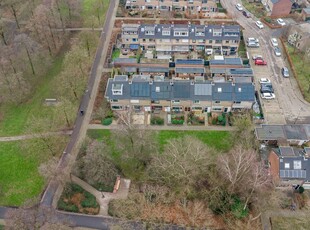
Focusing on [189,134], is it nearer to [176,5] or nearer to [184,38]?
[184,38]

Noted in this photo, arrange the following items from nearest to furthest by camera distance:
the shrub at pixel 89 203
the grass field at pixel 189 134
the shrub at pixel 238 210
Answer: the shrub at pixel 238 210
the shrub at pixel 89 203
the grass field at pixel 189 134

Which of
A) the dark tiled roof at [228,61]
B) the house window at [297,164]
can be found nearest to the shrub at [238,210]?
the house window at [297,164]

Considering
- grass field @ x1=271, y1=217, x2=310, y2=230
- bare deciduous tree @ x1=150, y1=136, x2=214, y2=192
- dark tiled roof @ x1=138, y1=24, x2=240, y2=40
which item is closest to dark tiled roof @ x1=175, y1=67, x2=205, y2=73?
dark tiled roof @ x1=138, y1=24, x2=240, y2=40

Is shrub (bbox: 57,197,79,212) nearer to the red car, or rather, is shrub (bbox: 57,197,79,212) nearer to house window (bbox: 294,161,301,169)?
house window (bbox: 294,161,301,169)

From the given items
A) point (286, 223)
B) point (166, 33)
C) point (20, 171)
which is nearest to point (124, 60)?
point (166, 33)

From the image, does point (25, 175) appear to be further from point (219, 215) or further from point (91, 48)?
point (91, 48)

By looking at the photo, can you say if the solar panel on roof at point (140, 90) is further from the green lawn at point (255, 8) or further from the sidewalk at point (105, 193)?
the green lawn at point (255, 8)
